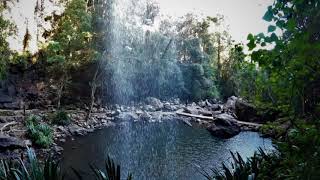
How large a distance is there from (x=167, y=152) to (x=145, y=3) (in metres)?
21.4

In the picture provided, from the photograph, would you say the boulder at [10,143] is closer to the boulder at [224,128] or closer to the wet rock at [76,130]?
the wet rock at [76,130]

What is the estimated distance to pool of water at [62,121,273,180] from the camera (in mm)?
10664

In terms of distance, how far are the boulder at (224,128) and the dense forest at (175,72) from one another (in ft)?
7.07

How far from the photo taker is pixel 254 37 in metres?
1.96

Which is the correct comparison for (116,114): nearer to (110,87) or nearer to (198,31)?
(110,87)

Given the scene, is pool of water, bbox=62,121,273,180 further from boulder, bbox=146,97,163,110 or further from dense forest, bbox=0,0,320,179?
boulder, bbox=146,97,163,110

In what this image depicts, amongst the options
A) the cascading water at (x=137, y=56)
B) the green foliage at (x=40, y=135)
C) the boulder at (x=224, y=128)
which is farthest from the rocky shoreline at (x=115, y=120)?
the cascading water at (x=137, y=56)

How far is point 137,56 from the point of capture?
2870 centimetres

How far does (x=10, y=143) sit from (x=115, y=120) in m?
9.76

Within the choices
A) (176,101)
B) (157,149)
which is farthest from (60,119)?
(176,101)

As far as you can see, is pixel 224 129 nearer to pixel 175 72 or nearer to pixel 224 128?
pixel 224 128

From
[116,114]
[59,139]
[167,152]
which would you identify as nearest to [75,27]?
[116,114]

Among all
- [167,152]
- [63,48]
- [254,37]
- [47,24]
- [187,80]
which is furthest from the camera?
[187,80]

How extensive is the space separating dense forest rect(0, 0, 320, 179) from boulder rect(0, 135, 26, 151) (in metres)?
0.88
